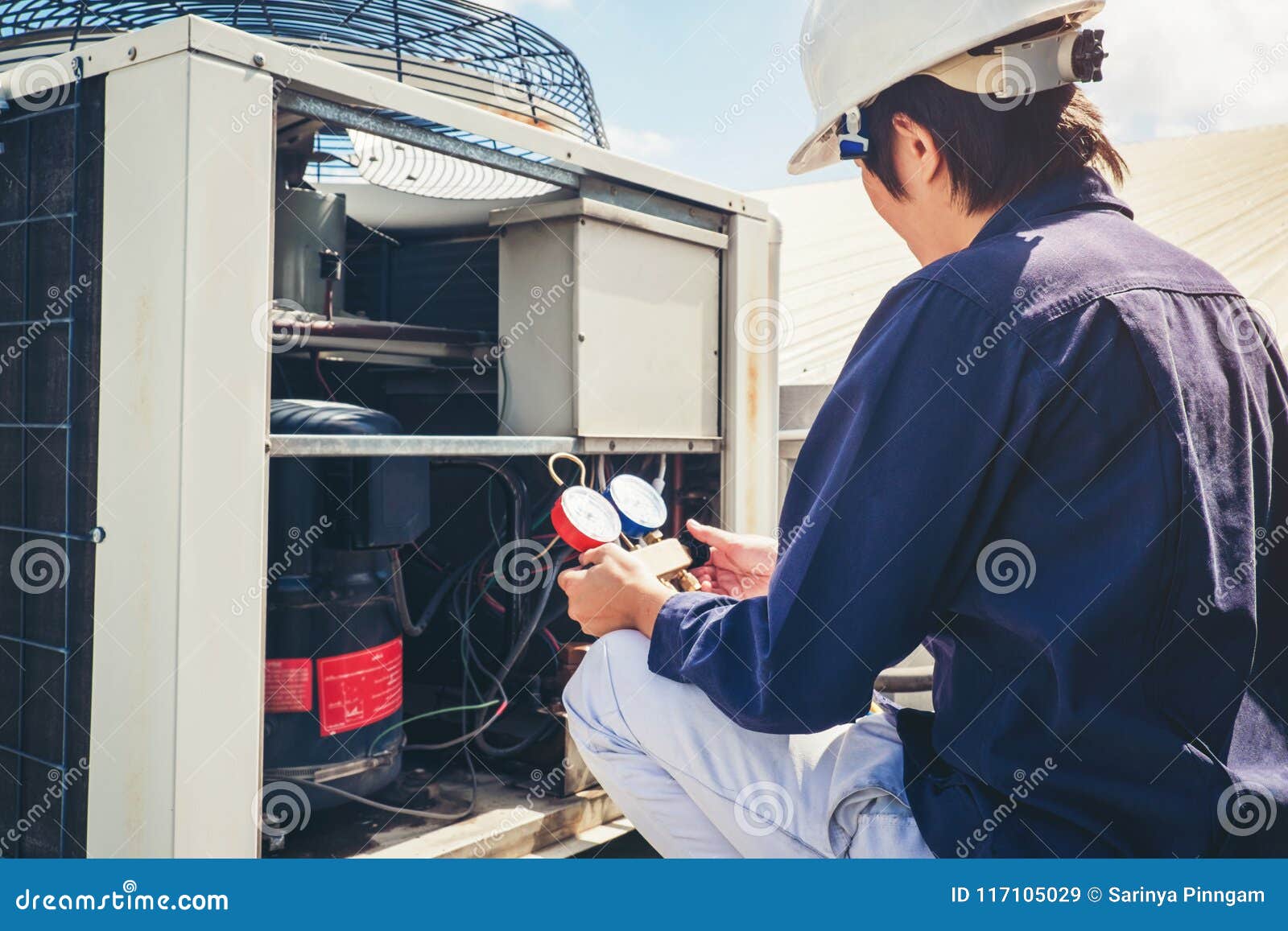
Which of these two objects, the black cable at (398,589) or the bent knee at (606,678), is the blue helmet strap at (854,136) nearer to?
the bent knee at (606,678)

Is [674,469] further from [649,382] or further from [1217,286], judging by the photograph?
[1217,286]

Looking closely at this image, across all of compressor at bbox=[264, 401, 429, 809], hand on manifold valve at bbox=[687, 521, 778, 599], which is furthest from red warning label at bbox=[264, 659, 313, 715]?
hand on manifold valve at bbox=[687, 521, 778, 599]

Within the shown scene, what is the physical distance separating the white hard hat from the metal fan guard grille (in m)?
0.63

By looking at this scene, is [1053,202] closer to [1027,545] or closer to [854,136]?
[854,136]

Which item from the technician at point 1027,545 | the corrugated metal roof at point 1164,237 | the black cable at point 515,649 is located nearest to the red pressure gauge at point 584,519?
the technician at point 1027,545

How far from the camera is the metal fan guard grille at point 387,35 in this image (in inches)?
61.3

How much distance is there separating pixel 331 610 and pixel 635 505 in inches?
21.6

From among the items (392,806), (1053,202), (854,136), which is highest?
(854,136)

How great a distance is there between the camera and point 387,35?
1.65 metres

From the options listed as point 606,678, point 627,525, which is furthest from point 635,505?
point 606,678

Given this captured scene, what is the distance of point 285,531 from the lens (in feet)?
5.26

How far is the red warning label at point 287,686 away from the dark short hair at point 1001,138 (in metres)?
1.19

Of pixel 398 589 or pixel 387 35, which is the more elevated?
pixel 387 35

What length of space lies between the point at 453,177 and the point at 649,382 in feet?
1.67
